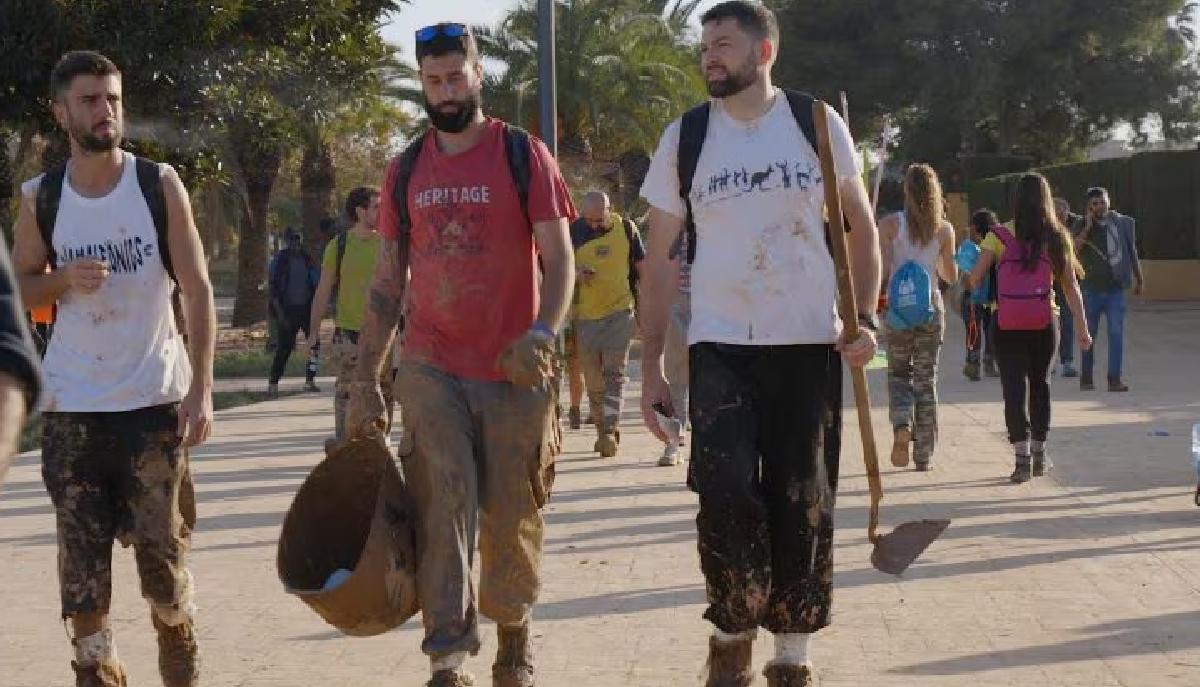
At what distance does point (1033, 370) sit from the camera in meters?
11.6

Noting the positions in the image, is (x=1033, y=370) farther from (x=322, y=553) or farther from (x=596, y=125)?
(x=596, y=125)

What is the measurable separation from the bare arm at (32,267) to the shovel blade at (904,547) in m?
2.48

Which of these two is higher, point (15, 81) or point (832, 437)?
point (15, 81)

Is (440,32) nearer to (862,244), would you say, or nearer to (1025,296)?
(862,244)

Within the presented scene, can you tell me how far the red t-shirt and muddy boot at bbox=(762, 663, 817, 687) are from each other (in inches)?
45.4

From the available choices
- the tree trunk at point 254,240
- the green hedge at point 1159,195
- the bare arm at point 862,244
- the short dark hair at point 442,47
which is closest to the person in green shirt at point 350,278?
the short dark hair at point 442,47

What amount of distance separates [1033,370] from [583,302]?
321 centimetres

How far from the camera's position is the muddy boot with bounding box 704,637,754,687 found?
5750mm

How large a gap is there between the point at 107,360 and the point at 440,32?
1335 mm

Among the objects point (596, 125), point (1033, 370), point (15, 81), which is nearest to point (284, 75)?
point (15, 81)

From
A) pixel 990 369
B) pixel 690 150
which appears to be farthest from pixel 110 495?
pixel 990 369

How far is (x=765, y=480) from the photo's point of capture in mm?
5754

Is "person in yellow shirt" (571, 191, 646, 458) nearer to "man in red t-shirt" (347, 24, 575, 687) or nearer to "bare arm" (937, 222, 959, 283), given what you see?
"bare arm" (937, 222, 959, 283)

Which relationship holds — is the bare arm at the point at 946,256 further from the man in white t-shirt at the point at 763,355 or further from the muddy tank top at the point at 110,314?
the muddy tank top at the point at 110,314
